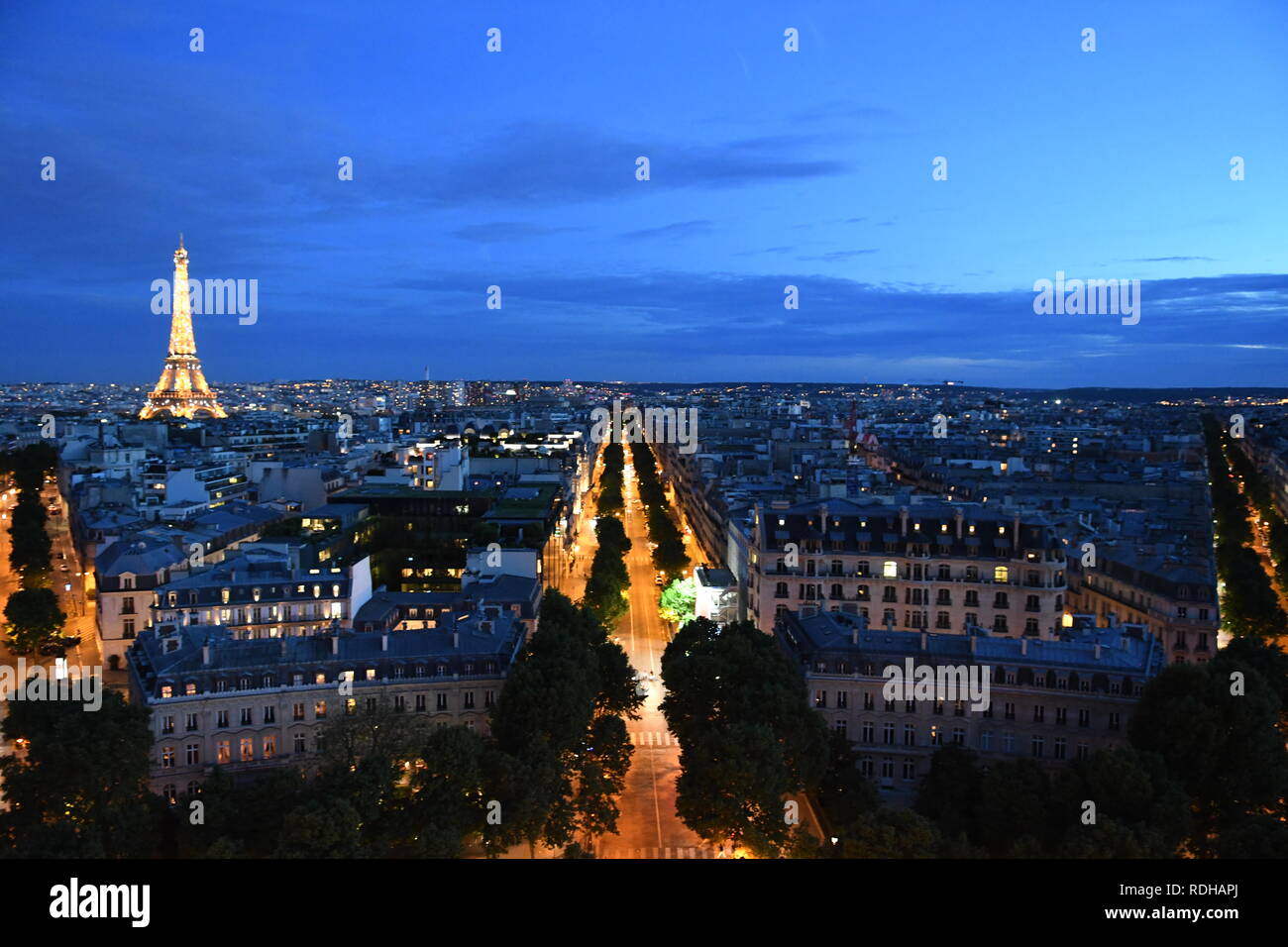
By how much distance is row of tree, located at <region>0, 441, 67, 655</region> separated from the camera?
51.5 meters

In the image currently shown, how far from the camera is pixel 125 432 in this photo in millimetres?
158000

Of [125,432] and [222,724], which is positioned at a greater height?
[125,432]

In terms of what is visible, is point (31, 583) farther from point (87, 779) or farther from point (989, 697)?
point (989, 697)

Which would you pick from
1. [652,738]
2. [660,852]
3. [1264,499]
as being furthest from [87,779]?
[1264,499]

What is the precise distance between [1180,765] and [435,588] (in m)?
44.6

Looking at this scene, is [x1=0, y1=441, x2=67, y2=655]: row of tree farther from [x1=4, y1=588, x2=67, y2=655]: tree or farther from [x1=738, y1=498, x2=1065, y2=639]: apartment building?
[x1=738, y1=498, x2=1065, y2=639]: apartment building

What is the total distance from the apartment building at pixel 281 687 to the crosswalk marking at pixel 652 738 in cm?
773

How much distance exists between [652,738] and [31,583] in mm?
49504

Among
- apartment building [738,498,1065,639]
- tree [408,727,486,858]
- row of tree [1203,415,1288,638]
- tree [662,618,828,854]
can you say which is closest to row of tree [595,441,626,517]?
apartment building [738,498,1065,639]

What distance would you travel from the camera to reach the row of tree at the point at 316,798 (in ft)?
84.2

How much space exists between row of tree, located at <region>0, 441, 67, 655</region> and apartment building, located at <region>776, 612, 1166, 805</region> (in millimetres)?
43700

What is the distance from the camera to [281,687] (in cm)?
3650
